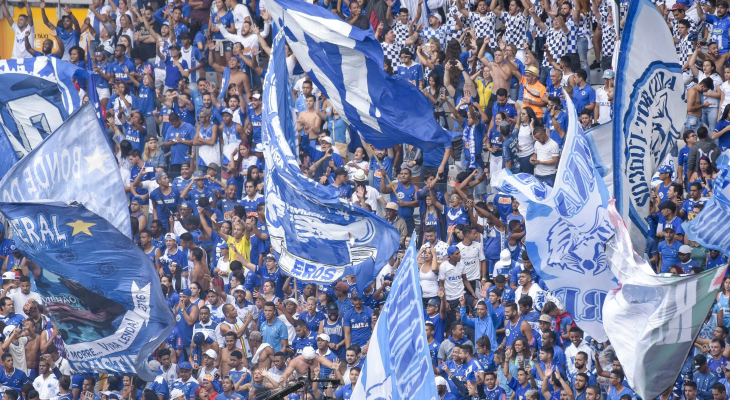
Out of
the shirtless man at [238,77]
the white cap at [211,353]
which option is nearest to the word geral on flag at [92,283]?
the white cap at [211,353]

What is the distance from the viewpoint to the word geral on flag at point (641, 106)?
11641mm

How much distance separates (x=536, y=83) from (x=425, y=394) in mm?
8820

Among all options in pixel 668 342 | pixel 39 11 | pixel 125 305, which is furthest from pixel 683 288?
Answer: pixel 39 11

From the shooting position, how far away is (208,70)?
19578mm

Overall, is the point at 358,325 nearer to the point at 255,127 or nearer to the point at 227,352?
the point at 227,352

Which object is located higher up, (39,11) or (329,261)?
(329,261)

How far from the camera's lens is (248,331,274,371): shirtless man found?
14.9m

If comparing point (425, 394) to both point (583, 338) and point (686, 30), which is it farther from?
point (686, 30)

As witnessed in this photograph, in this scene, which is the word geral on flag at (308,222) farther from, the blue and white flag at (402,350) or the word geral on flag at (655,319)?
the blue and white flag at (402,350)

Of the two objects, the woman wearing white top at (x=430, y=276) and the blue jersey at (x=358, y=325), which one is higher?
the woman wearing white top at (x=430, y=276)

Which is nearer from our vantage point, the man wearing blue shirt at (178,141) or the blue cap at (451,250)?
the blue cap at (451,250)

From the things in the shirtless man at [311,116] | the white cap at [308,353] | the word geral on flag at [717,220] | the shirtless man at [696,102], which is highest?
the word geral on flag at [717,220]

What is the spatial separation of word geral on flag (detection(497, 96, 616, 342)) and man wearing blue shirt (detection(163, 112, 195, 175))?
24.2 ft

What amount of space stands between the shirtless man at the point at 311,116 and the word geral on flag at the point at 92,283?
433 centimetres
